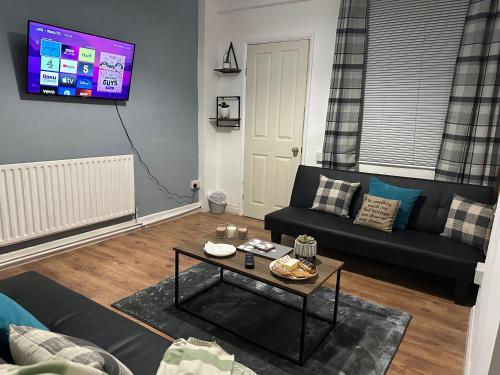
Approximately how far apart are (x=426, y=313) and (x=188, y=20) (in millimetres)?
3774

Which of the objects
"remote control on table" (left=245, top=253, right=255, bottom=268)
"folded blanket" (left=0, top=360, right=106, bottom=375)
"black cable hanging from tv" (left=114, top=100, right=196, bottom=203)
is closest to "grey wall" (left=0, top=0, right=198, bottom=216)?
"black cable hanging from tv" (left=114, top=100, right=196, bottom=203)

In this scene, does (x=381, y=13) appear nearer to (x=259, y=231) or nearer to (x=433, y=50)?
(x=433, y=50)

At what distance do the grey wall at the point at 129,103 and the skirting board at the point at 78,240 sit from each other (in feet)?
0.32

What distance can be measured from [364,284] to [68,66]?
3002 millimetres

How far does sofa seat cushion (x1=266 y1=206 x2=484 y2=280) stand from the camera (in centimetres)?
248

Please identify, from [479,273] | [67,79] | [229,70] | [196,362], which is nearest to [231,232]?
[196,362]

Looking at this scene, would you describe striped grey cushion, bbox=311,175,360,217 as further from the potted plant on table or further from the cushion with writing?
the potted plant on table

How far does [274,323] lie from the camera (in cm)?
222

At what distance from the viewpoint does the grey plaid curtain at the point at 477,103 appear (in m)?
2.81

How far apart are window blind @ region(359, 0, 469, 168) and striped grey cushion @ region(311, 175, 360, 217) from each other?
525 mm

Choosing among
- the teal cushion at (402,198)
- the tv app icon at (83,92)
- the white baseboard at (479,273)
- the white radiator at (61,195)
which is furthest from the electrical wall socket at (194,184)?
the white baseboard at (479,273)

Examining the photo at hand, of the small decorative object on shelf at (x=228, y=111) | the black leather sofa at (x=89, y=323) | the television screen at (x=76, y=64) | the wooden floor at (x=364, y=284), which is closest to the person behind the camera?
the black leather sofa at (x=89, y=323)

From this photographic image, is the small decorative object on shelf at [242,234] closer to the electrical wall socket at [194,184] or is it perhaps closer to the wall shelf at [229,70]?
the electrical wall socket at [194,184]

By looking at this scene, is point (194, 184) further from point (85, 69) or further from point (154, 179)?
point (85, 69)
